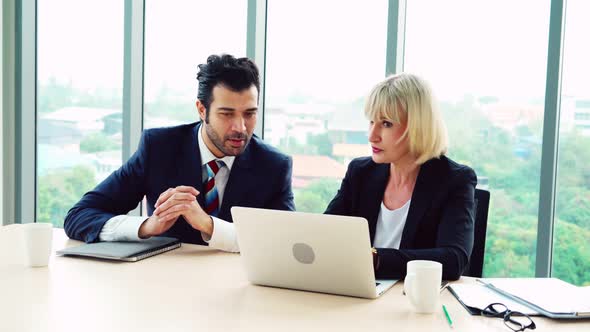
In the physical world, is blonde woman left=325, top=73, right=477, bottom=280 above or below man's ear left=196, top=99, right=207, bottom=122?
below

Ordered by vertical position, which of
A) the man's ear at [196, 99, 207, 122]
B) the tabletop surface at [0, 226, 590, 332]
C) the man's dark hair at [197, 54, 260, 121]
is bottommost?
the tabletop surface at [0, 226, 590, 332]

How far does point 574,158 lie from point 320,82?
4.16 feet

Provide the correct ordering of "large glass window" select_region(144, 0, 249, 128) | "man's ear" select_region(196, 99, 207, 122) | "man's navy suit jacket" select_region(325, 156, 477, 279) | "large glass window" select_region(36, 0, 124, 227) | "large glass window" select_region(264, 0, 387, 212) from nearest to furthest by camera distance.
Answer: "man's navy suit jacket" select_region(325, 156, 477, 279) < "man's ear" select_region(196, 99, 207, 122) < "large glass window" select_region(264, 0, 387, 212) < "large glass window" select_region(144, 0, 249, 128) < "large glass window" select_region(36, 0, 124, 227)

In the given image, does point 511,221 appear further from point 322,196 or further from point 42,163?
point 42,163

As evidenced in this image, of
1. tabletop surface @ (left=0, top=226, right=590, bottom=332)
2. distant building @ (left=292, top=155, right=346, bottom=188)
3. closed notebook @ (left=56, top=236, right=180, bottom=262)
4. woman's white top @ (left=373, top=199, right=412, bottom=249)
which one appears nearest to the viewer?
tabletop surface @ (left=0, top=226, right=590, bottom=332)

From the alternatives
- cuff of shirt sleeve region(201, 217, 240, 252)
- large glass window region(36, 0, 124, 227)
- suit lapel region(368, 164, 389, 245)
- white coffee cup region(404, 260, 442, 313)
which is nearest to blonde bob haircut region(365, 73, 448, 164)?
suit lapel region(368, 164, 389, 245)

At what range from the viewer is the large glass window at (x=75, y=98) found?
3988 mm

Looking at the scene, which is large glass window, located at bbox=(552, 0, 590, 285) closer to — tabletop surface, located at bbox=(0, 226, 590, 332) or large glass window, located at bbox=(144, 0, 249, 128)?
tabletop surface, located at bbox=(0, 226, 590, 332)

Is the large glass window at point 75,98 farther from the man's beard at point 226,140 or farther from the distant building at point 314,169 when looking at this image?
the man's beard at point 226,140

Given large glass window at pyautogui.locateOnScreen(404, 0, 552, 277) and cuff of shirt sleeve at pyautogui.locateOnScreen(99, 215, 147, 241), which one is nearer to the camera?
cuff of shirt sleeve at pyautogui.locateOnScreen(99, 215, 147, 241)

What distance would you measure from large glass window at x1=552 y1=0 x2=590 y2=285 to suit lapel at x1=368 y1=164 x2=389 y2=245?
1208 mm

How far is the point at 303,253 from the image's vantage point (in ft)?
5.63

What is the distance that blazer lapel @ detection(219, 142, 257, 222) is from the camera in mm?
2533

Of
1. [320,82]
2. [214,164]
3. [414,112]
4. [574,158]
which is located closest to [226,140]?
[214,164]
